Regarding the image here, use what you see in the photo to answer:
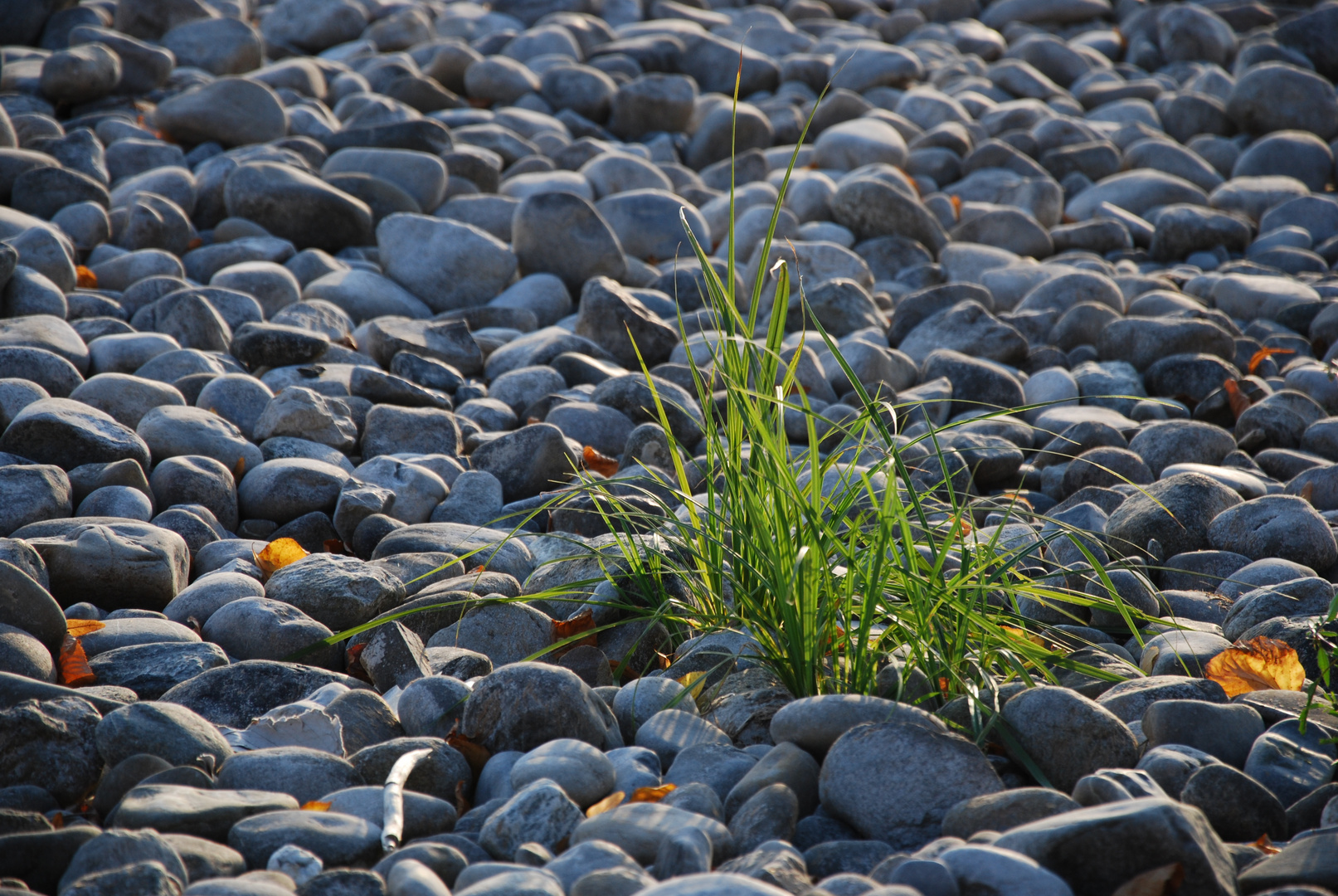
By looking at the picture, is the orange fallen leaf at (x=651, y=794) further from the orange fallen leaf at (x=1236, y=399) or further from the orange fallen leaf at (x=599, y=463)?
the orange fallen leaf at (x=1236, y=399)

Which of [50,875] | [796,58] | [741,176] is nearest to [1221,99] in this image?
[796,58]

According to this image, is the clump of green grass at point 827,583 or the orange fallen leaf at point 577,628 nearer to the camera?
the clump of green grass at point 827,583

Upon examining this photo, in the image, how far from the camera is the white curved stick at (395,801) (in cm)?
165

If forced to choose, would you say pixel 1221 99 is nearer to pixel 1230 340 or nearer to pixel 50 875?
pixel 1230 340

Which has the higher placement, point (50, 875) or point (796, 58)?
point (796, 58)

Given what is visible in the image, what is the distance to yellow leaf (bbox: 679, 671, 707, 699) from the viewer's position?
6.75 feet

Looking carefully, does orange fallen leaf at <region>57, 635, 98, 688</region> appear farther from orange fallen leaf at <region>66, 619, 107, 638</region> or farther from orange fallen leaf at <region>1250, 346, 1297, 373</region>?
orange fallen leaf at <region>1250, 346, 1297, 373</region>

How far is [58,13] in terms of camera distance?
22.6 feet

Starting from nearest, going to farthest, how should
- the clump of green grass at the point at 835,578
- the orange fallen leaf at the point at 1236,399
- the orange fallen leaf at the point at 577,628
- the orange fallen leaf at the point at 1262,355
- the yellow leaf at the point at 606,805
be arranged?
the yellow leaf at the point at 606,805
the clump of green grass at the point at 835,578
the orange fallen leaf at the point at 577,628
the orange fallen leaf at the point at 1236,399
the orange fallen leaf at the point at 1262,355

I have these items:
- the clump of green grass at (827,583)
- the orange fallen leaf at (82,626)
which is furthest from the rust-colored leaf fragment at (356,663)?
the orange fallen leaf at (82,626)

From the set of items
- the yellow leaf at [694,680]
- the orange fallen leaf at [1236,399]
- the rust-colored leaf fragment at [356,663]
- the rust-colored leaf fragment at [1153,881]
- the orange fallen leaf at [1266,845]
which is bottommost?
the rust-colored leaf fragment at [356,663]

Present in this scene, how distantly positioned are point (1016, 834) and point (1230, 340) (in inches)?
131

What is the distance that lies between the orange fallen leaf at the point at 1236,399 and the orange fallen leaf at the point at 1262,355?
0.46 meters

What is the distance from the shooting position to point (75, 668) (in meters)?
2.15
